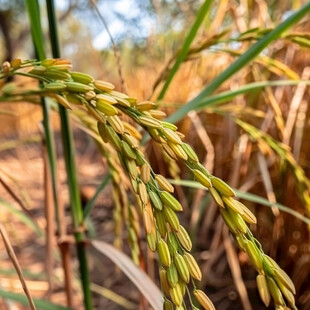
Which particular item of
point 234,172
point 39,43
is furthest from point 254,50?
point 234,172

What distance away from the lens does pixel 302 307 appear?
872mm

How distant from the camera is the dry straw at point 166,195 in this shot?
25 cm

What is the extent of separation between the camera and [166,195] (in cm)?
26

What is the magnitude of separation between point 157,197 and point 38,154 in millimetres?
2514

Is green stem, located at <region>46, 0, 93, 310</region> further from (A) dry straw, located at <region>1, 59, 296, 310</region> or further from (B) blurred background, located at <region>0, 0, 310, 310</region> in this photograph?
(A) dry straw, located at <region>1, 59, 296, 310</region>

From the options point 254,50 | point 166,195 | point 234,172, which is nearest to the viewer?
point 166,195

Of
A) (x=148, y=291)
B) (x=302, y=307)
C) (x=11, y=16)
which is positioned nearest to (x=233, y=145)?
(x=302, y=307)

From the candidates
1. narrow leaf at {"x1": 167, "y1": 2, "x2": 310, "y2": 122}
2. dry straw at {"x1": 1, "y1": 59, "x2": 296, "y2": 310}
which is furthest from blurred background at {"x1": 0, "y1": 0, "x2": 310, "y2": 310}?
dry straw at {"x1": 1, "y1": 59, "x2": 296, "y2": 310}

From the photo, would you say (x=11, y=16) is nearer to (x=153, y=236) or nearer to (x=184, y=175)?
(x=184, y=175)

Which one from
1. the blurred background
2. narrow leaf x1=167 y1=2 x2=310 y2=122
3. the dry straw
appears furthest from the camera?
the blurred background

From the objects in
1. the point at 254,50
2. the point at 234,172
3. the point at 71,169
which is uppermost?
the point at 254,50

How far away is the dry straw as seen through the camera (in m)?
0.25

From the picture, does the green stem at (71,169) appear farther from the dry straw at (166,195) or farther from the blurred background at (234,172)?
the dry straw at (166,195)

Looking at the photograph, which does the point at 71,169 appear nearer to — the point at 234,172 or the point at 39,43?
the point at 39,43
